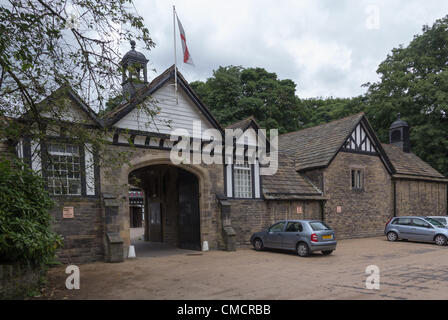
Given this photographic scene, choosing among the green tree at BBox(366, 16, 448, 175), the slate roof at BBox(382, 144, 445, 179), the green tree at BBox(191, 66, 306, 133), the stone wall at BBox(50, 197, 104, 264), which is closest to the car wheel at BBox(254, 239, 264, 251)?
the stone wall at BBox(50, 197, 104, 264)

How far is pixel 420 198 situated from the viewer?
27.2m

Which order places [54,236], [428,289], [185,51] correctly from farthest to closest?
[185,51] < [54,236] < [428,289]

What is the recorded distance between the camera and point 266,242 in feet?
51.9

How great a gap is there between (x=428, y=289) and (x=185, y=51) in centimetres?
1185

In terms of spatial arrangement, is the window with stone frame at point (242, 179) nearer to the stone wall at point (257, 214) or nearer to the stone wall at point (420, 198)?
the stone wall at point (257, 214)

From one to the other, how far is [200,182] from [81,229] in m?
5.66

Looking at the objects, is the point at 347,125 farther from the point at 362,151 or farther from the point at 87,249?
the point at 87,249

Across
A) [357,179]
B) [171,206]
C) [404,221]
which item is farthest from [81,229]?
[357,179]

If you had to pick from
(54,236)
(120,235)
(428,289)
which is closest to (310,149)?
(120,235)

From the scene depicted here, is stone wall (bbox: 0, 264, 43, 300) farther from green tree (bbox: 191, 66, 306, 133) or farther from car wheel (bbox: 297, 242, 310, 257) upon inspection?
green tree (bbox: 191, 66, 306, 133)

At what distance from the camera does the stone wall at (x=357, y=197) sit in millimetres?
21672

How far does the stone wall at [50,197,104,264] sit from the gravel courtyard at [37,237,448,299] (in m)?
0.70

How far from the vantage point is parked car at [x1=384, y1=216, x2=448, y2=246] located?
698 inches

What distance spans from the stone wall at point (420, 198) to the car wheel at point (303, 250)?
14319mm
